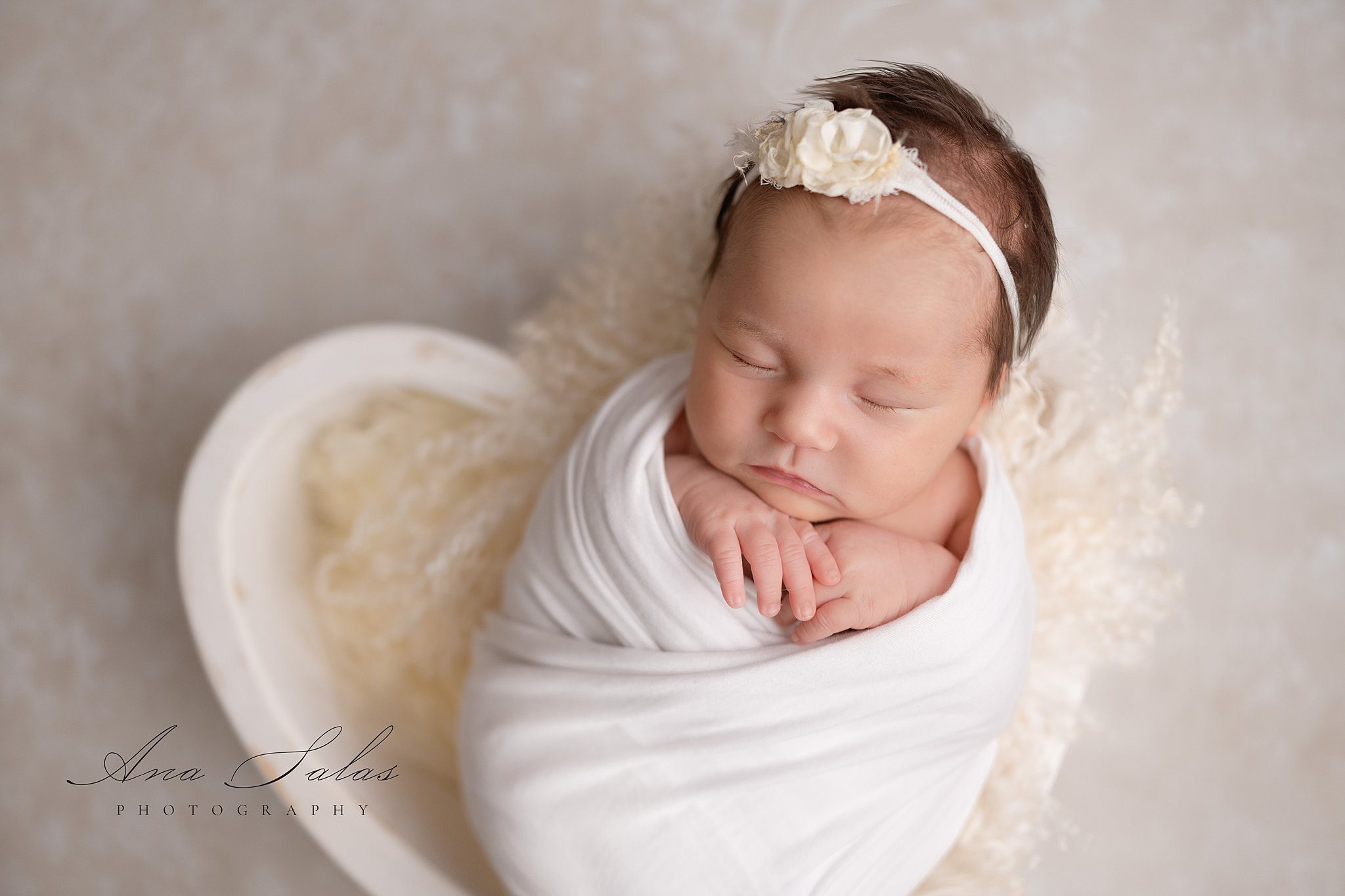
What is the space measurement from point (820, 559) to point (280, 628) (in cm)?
94

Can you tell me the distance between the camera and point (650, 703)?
115 centimetres

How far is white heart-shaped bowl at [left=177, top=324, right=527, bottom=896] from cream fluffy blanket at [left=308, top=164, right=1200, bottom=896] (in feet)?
0.27

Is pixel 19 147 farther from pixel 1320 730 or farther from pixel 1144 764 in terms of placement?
pixel 1320 730

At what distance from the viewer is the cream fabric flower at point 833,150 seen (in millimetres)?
1003

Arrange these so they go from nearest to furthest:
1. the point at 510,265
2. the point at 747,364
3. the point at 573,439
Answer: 1. the point at 747,364
2. the point at 573,439
3. the point at 510,265

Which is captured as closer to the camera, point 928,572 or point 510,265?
point 928,572

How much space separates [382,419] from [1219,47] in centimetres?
166

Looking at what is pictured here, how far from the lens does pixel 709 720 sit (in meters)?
1.13

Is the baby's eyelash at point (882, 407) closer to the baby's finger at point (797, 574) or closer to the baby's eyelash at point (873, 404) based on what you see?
the baby's eyelash at point (873, 404)

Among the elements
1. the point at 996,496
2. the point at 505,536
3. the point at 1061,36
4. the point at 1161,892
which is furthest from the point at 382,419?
the point at 1161,892

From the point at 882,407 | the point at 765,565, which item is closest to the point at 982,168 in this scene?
the point at 882,407

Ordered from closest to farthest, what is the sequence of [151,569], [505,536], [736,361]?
[736,361]
[505,536]
[151,569]

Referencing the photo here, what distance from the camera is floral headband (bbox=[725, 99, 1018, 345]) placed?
1006mm

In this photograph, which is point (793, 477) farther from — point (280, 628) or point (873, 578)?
point (280, 628)
